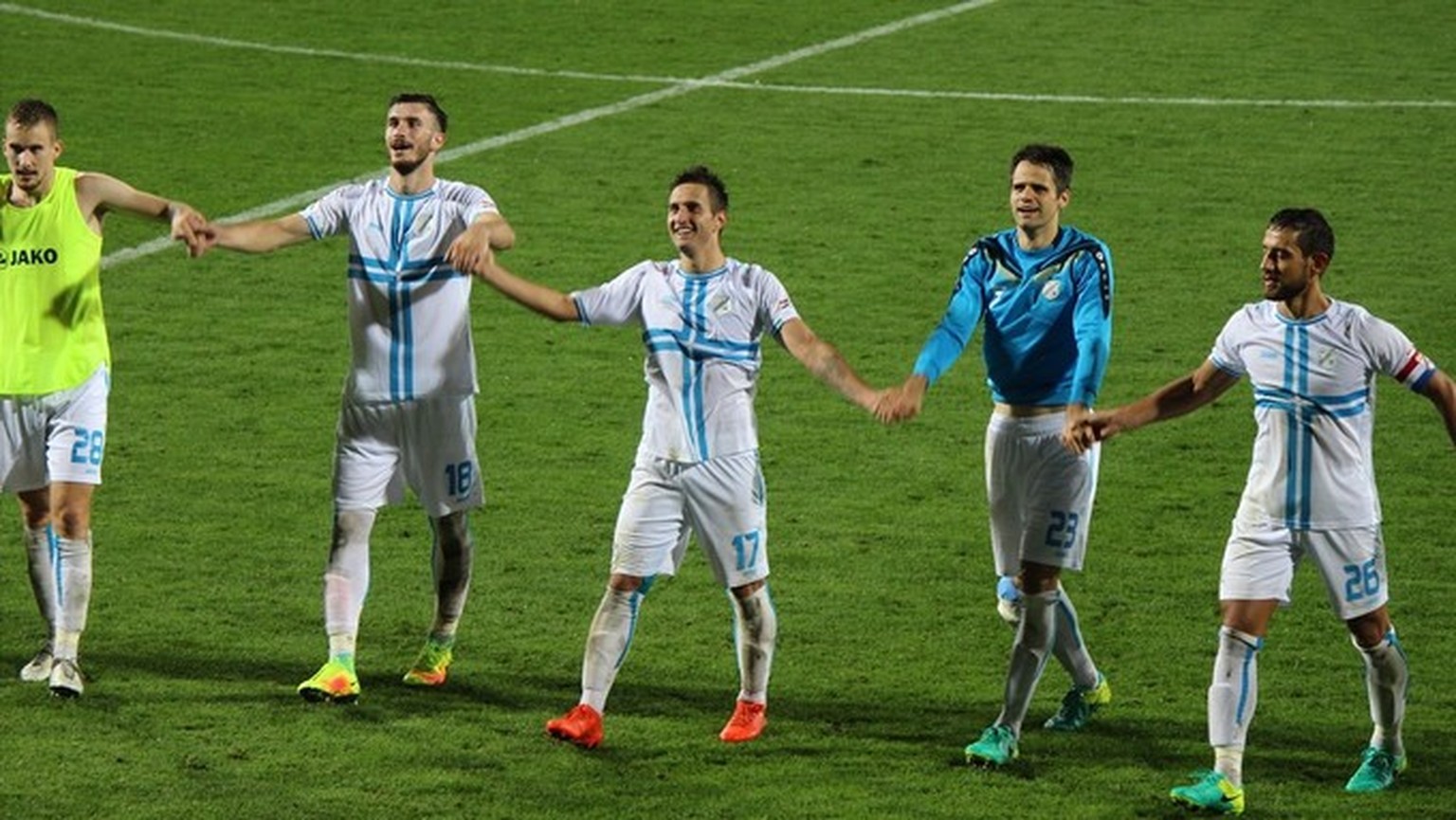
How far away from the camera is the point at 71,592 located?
31.9ft

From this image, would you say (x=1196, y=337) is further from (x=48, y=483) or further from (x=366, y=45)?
(x=366, y=45)

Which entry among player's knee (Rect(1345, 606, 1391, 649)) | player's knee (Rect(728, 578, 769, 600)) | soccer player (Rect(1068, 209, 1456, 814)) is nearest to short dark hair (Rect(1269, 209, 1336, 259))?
soccer player (Rect(1068, 209, 1456, 814))

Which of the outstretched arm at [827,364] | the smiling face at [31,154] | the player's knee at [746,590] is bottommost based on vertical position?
the player's knee at [746,590]

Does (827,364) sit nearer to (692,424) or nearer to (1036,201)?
(692,424)

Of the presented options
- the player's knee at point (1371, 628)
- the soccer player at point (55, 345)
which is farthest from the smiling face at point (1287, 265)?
the soccer player at point (55, 345)

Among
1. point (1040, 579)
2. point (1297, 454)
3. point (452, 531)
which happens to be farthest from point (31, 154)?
point (1297, 454)

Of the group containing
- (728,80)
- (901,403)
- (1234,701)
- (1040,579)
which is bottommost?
(1234,701)

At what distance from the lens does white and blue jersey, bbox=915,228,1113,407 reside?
905 cm

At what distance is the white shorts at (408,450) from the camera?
9836 millimetres

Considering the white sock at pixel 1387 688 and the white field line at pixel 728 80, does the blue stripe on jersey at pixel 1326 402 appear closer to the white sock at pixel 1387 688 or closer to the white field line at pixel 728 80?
the white sock at pixel 1387 688

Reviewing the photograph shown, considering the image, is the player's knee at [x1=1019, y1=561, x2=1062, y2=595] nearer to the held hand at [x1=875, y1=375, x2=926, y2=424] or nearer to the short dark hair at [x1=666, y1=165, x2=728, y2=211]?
the held hand at [x1=875, y1=375, x2=926, y2=424]

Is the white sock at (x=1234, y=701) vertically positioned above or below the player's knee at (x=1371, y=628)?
below

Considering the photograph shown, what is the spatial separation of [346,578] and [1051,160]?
286cm

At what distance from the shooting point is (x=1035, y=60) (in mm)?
22312
